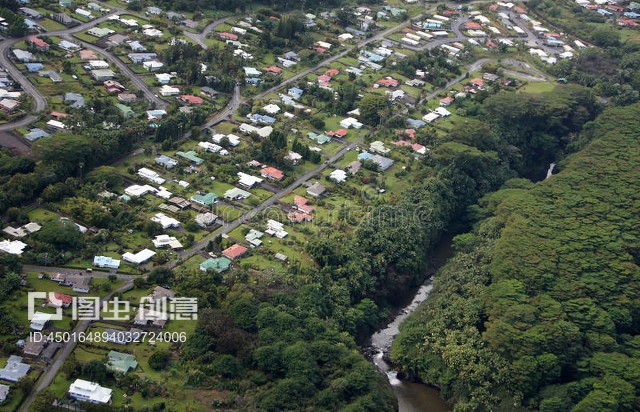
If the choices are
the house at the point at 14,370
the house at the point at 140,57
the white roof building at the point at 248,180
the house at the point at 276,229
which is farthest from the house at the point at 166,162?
the house at the point at 14,370

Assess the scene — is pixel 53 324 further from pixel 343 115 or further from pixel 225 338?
pixel 343 115

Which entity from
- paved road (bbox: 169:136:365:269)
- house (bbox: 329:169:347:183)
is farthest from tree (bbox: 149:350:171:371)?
house (bbox: 329:169:347:183)

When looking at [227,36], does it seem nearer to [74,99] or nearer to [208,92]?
[208,92]

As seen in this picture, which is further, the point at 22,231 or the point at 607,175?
the point at 607,175

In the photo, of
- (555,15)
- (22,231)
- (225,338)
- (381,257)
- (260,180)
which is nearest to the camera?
(225,338)

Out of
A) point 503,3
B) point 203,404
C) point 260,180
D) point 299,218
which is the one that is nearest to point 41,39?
point 260,180

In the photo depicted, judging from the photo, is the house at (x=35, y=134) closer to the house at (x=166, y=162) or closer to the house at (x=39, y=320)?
the house at (x=166, y=162)
